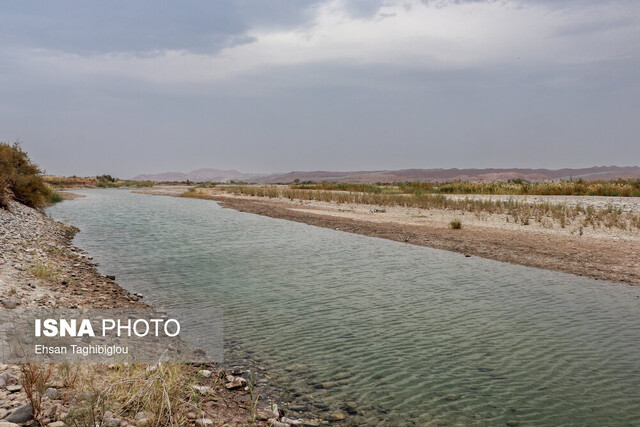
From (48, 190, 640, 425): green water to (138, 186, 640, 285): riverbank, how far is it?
1.29m

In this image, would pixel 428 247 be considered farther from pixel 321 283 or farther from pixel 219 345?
pixel 219 345

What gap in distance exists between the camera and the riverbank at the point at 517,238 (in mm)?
13963

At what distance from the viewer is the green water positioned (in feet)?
18.4

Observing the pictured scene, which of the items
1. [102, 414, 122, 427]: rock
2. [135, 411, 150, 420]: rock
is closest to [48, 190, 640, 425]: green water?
[135, 411, 150, 420]: rock

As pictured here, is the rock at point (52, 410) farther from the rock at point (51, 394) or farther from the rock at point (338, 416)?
the rock at point (338, 416)

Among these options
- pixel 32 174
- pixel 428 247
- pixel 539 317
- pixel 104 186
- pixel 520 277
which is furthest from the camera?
pixel 104 186

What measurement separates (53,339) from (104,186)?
105120 mm

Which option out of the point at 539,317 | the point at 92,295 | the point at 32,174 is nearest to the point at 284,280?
the point at 92,295

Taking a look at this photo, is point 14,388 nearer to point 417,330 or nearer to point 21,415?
point 21,415

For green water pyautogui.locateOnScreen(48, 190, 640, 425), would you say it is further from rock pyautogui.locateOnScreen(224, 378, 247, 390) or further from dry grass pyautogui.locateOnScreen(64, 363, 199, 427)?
dry grass pyautogui.locateOnScreen(64, 363, 199, 427)

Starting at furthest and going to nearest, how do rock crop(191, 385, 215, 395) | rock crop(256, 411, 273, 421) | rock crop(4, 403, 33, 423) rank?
rock crop(191, 385, 215, 395) < rock crop(256, 411, 273, 421) < rock crop(4, 403, 33, 423)

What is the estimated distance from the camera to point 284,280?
39.7 feet

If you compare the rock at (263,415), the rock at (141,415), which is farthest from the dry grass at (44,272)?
the rock at (263,415)

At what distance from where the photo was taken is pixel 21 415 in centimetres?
392
